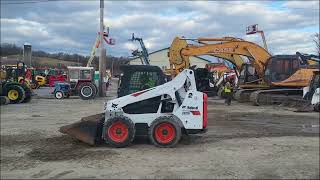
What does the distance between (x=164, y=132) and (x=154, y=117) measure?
0.42 metres

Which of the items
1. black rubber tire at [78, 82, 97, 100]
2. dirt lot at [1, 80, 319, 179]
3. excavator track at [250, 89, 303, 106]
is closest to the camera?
dirt lot at [1, 80, 319, 179]

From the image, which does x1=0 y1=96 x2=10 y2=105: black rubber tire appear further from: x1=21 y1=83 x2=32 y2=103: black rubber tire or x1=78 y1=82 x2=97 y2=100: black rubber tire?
x1=78 y1=82 x2=97 y2=100: black rubber tire

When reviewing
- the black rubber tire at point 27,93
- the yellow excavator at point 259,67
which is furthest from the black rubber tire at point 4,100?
the yellow excavator at point 259,67

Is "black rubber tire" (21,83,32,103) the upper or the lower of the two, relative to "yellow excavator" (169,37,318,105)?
lower

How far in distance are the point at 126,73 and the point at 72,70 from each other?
1993cm

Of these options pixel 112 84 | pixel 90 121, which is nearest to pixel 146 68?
pixel 90 121

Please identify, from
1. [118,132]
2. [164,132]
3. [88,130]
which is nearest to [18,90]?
[88,130]

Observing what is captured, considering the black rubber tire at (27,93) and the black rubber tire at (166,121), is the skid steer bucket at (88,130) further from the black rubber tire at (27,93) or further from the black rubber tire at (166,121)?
the black rubber tire at (27,93)

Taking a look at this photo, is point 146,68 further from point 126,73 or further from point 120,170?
point 120,170

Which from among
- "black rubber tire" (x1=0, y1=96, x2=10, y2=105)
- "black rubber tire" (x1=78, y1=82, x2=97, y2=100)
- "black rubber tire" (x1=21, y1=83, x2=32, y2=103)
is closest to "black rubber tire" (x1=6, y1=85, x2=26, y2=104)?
"black rubber tire" (x1=21, y1=83, x2=32, y2=103)

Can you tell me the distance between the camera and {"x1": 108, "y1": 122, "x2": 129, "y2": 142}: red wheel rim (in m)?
11.2

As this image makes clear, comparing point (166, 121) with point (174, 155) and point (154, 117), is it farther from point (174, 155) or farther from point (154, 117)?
point (174, 155)

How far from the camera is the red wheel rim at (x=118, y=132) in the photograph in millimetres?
11156

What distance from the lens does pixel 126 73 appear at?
12.3 m
